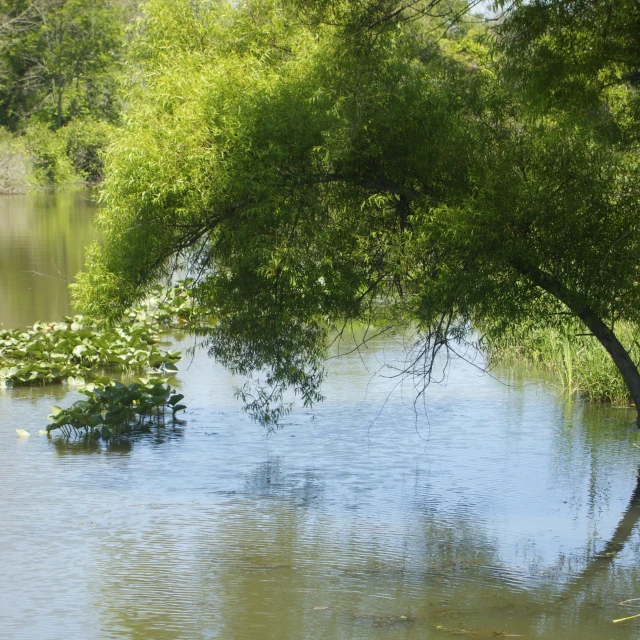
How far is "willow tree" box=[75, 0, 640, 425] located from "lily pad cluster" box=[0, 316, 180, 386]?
11.1ft

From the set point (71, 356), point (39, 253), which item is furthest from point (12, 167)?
point (71, 356)

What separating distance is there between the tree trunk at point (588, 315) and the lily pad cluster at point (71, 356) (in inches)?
196

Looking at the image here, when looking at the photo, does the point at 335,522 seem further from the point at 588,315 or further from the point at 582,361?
the point at 582,361

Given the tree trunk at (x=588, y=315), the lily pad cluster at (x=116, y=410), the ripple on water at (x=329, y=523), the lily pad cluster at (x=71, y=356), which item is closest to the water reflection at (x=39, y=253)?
the lily pad cluster at (x=71, y=356)

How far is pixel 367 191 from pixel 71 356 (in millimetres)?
5050

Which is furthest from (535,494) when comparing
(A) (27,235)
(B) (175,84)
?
(A) (27,235)

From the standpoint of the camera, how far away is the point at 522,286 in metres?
6.99

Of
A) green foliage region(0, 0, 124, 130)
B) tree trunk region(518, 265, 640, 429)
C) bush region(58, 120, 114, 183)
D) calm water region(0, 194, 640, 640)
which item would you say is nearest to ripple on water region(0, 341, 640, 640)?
calm water region(0, 194, 640, 640)

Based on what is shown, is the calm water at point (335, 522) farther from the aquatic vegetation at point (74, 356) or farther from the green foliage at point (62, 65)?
the green foliage at point (62, 65)

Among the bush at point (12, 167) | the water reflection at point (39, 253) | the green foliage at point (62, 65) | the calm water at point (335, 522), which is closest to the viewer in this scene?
the calm water at point (335, 522)

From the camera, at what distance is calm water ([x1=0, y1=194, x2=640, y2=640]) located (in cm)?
539

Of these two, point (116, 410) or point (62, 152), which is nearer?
point (116, 410)

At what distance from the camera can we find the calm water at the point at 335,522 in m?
5.39

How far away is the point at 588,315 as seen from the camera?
6949mm
